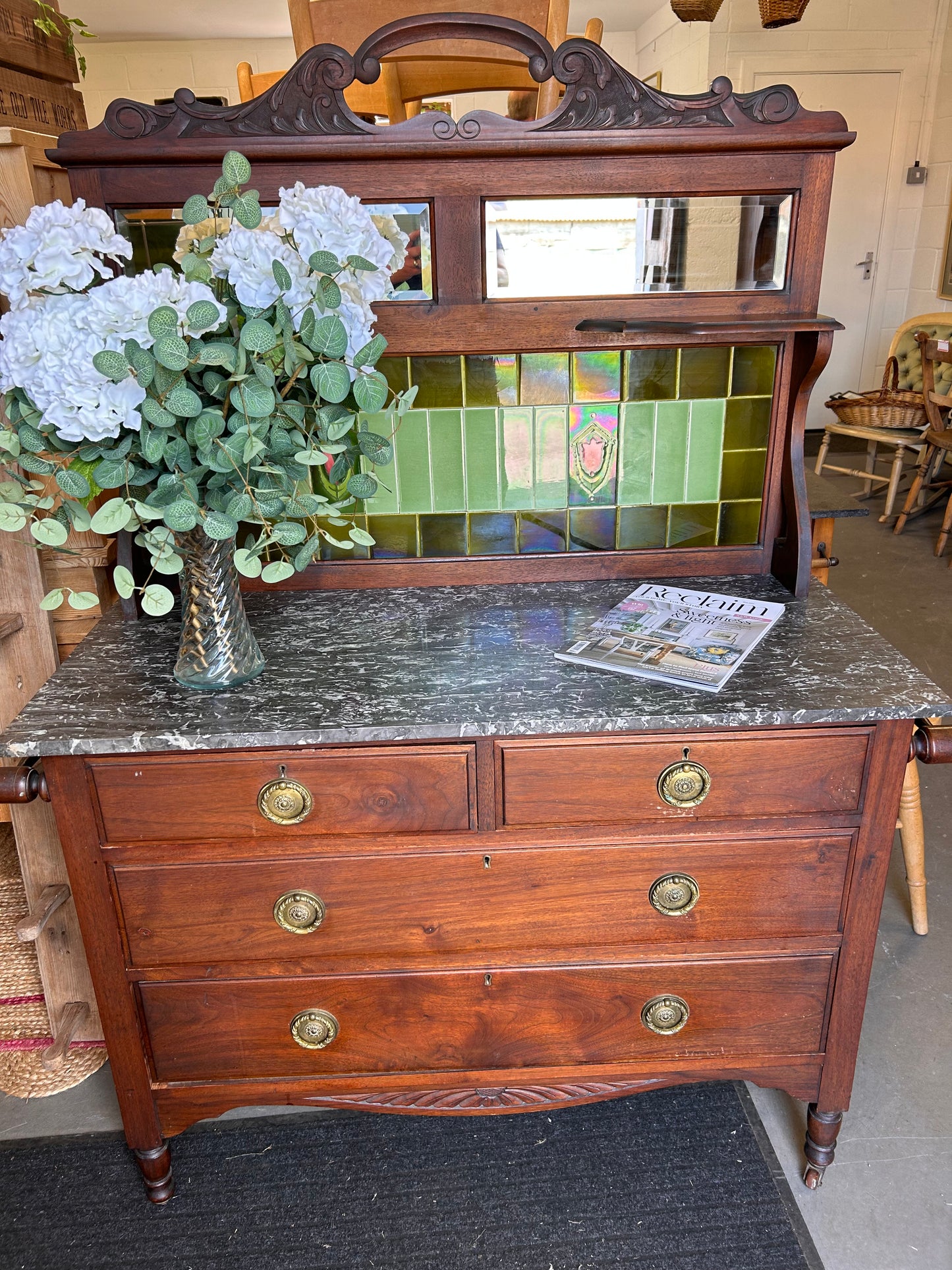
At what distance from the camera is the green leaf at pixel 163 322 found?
3.51 feet

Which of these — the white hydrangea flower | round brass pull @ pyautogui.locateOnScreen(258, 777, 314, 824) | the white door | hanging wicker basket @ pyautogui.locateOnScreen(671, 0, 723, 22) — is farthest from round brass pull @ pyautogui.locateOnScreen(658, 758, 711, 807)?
the white door

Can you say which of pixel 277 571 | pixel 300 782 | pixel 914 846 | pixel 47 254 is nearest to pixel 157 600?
pixel 277 571

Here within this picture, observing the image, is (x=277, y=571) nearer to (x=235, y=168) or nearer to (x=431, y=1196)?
(x=235, y=168)

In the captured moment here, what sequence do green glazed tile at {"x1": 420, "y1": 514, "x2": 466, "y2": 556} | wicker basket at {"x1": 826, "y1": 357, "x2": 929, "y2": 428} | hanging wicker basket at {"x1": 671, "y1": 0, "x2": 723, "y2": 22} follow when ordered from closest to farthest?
green glazed tile at {"x1": 420, "y1": 514, "x2": 466, "y2": 556} < hanging wicker basket at {"x1": 671, "y1": 0, "x2": 723, "y2": 22} < wicker basket at {"x1": 826, "y1": 357, "x2": 929, "y2": 428}

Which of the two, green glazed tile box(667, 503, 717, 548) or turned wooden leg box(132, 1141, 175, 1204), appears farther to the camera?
green glazed tile box(667, 503, 717, 548)

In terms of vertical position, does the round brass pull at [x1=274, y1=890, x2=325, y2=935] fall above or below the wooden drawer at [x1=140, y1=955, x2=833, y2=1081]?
above

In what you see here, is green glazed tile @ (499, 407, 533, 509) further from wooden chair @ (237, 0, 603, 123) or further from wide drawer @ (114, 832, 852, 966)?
wide drawer @ (114, 832, 852, 966)

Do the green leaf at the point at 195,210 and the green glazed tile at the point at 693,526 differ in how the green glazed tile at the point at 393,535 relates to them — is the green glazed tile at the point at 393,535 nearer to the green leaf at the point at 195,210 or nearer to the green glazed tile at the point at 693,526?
the green glazed tile at the point at 693,526

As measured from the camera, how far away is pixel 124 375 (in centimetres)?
109

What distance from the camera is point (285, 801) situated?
129 centimetres

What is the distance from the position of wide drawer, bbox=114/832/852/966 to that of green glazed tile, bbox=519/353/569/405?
2.55 ft

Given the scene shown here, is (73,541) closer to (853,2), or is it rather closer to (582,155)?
(582,155)

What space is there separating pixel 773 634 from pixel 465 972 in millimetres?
709

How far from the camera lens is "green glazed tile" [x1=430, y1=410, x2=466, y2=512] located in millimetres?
1646
